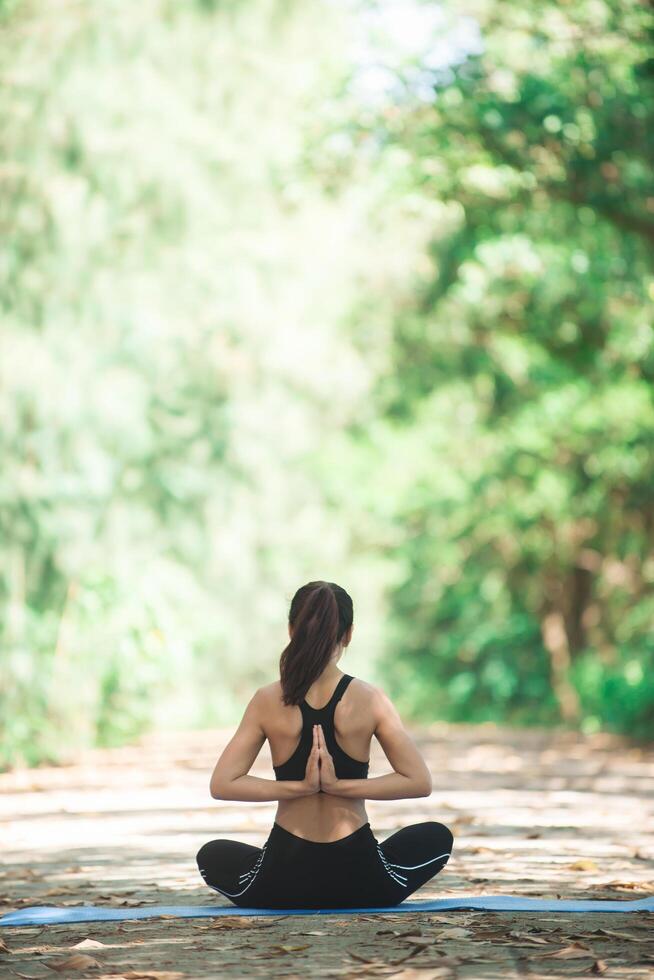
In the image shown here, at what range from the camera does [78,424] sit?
54.6ft

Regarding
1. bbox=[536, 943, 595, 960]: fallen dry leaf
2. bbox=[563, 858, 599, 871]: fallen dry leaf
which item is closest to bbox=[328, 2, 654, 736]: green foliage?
bbox=[563, 858, 599, 871]: fallen dry leaf

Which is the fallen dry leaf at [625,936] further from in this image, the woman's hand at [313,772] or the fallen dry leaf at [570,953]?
the woman's hand at [313,772]

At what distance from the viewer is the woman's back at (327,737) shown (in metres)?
6.18

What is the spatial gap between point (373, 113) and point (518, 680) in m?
13.8

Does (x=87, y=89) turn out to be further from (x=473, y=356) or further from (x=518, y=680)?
(x=518, y=680)

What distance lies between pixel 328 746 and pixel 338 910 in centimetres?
73

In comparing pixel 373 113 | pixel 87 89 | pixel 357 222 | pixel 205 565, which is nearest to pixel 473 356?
pixel 357 222

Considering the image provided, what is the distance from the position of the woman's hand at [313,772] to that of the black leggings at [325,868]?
26 centimetres

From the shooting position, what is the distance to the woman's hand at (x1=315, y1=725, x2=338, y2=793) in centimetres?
614

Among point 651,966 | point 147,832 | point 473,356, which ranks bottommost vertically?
point 651,966

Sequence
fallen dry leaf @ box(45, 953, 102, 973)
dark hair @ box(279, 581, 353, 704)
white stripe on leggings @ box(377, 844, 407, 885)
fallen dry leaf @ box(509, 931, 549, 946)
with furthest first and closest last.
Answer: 1. white stripe on leggings @ box(377, 844, 407, 885)
2. dark hair @ box(279, 581, 353, 704)
3. fallen dry leaf @ box(509, 931, 549, 946)
4. fallen dry leaf @ box(45, 953, 102, 973)

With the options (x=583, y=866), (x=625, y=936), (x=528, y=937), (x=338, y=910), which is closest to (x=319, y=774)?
(x=338, y=910)

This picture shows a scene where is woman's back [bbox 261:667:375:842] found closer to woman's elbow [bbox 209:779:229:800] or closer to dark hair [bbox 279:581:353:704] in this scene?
dark hair [bbox 279:581:353:704]

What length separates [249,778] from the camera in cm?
630
